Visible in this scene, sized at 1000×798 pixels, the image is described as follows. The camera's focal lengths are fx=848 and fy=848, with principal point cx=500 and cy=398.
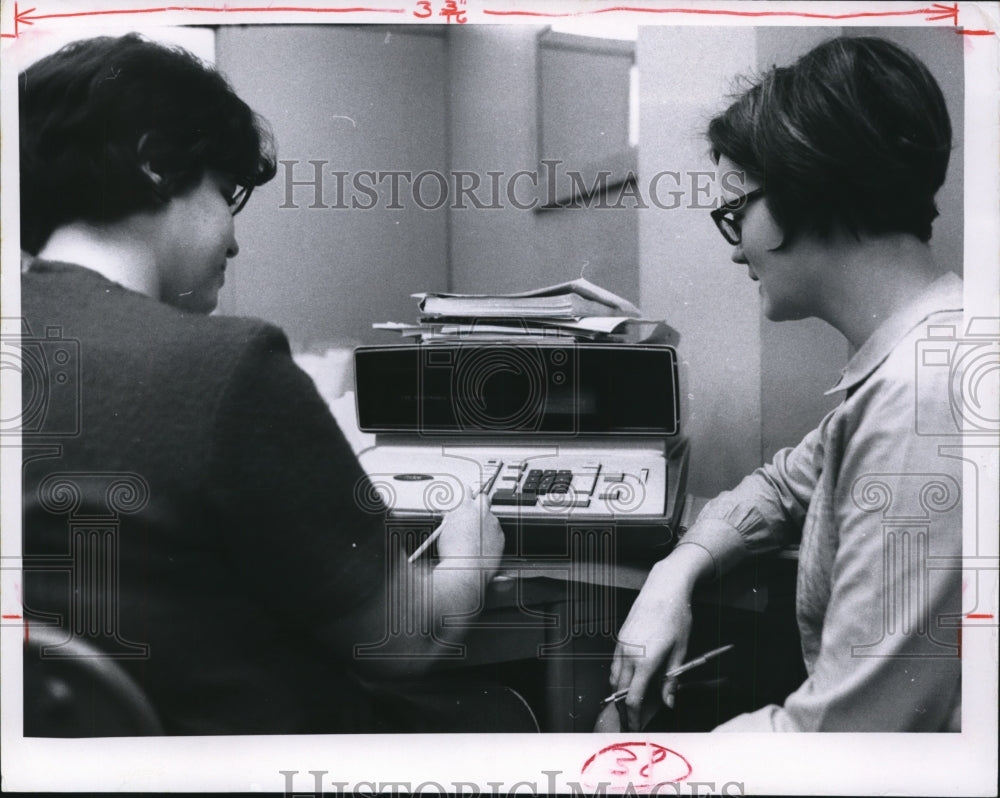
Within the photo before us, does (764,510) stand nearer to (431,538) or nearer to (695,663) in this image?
(695,663)

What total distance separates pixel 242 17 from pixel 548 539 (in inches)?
31.9

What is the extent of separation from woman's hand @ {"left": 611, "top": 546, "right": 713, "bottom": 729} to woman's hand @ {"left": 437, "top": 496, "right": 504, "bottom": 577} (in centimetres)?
20

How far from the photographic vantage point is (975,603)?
1.15 m

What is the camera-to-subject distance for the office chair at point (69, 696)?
3.71 ft

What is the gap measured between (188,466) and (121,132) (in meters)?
0.45

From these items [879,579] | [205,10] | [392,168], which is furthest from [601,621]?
[205,10]

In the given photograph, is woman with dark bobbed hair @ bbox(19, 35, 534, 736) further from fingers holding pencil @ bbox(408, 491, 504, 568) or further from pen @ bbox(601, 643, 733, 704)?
pen @ bbox(601, 643, 733, 704)

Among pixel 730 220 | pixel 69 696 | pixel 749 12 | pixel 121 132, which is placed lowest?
pixel 69 696

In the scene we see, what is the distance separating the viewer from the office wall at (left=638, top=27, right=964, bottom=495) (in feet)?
3.69

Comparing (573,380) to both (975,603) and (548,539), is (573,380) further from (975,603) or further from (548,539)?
(975,603)

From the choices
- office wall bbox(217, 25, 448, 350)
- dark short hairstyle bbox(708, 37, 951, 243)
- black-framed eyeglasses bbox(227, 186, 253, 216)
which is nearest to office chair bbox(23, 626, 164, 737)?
office wall bbox(217, 25, 448, 350)

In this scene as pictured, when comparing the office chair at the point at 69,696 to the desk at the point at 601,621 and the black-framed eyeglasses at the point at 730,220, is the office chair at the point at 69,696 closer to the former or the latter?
the desk at the point at 601,621

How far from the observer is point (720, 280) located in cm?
113

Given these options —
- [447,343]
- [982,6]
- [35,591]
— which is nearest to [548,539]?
[447,343]
